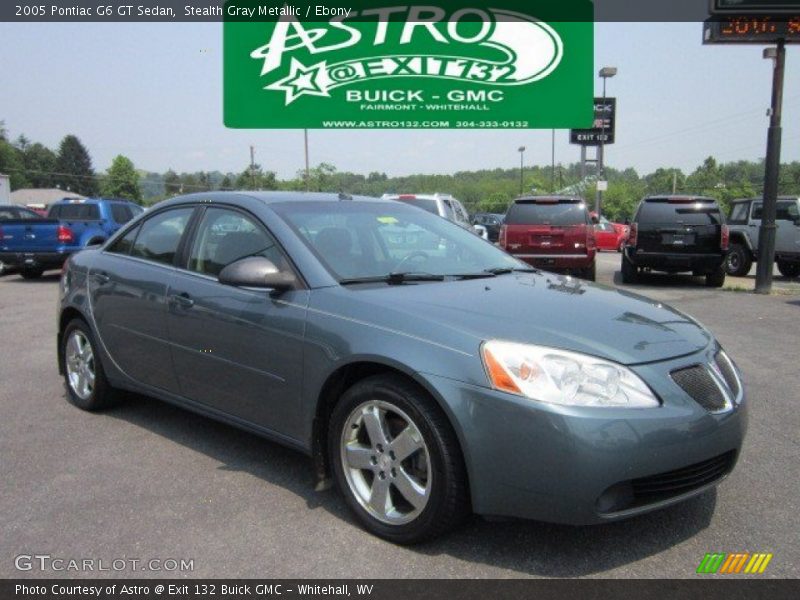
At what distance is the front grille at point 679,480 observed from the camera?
→ 8.62 ft

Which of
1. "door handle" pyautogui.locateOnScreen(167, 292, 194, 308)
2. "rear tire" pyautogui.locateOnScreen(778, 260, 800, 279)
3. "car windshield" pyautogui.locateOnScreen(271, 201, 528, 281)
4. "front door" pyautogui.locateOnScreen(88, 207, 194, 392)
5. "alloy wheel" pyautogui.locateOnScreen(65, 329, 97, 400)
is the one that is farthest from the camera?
"rear tire" pyautogui.locateOnScreen(778, 260, 800, 279)

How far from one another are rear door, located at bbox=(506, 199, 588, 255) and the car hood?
29.6ft

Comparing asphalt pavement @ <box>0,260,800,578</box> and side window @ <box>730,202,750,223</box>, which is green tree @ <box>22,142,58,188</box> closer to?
side window @ <box>730,202,750,223</box>

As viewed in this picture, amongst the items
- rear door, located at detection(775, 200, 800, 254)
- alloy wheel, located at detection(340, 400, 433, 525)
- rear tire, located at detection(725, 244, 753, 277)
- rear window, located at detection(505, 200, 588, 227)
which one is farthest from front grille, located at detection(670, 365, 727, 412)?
rear tire, located at detection(725, 244, 753, 277)

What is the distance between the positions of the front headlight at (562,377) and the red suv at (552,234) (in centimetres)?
973

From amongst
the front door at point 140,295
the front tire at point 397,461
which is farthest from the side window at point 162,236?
the front tire at point 397,461

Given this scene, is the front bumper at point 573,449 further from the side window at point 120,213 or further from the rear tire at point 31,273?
the side window at point 120,213

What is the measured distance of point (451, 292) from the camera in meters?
3.29

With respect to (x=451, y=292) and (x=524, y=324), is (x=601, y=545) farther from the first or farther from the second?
(x=451, y=292)

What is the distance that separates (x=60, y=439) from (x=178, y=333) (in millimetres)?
1155

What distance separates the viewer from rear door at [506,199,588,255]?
40.7 ft

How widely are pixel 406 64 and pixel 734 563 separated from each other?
51.8 feet

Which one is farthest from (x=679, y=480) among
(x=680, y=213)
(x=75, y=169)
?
(x=75, y=169)
